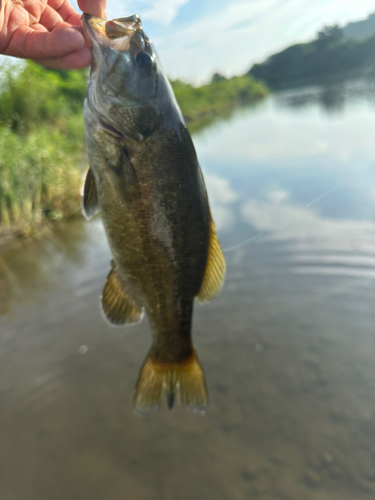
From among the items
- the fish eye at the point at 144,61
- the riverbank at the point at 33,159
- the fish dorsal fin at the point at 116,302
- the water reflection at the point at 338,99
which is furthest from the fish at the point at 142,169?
the water reflection at the point at 338,99

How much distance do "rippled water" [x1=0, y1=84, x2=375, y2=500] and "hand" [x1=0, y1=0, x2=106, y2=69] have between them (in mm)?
3084

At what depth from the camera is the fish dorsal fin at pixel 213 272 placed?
6.13 ft

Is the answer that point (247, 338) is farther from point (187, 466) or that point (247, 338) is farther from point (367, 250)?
point (367, 250)

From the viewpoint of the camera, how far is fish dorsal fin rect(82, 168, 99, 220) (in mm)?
1804

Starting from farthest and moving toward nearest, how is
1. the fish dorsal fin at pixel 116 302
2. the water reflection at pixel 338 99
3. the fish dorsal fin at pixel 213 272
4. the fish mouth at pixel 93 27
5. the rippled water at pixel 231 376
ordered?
the water reflection at pixel 338 99 → the rippled water at pixel 231 376 → the fish dorsal fin at pixel 116 302 → the fish dorsal fin at pixel 213 272 → the fish mouth at pixel 93 27

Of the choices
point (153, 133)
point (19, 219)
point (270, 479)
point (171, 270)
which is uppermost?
point (153, 133)

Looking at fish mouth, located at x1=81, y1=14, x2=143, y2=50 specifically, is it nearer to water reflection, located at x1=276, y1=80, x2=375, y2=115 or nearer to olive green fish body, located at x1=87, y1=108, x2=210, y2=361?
olive green fish body, located at x1=87, y1=108, x2=210, y2=361

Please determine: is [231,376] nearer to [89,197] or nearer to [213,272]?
[213,272]

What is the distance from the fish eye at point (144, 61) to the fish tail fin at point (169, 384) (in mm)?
1606

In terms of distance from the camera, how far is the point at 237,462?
3025 mm

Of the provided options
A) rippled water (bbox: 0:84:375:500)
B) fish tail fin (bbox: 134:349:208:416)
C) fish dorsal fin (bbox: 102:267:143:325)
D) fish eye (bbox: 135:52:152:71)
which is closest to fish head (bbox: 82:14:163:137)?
fish eye (bbox: 135:52:152:71)

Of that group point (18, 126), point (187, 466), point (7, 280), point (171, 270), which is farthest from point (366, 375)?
point (18, 126)

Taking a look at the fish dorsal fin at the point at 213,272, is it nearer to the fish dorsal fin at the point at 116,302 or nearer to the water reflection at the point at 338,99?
the fish dorsal fin at the point at 116,302

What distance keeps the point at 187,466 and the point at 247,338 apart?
66.1 inches
